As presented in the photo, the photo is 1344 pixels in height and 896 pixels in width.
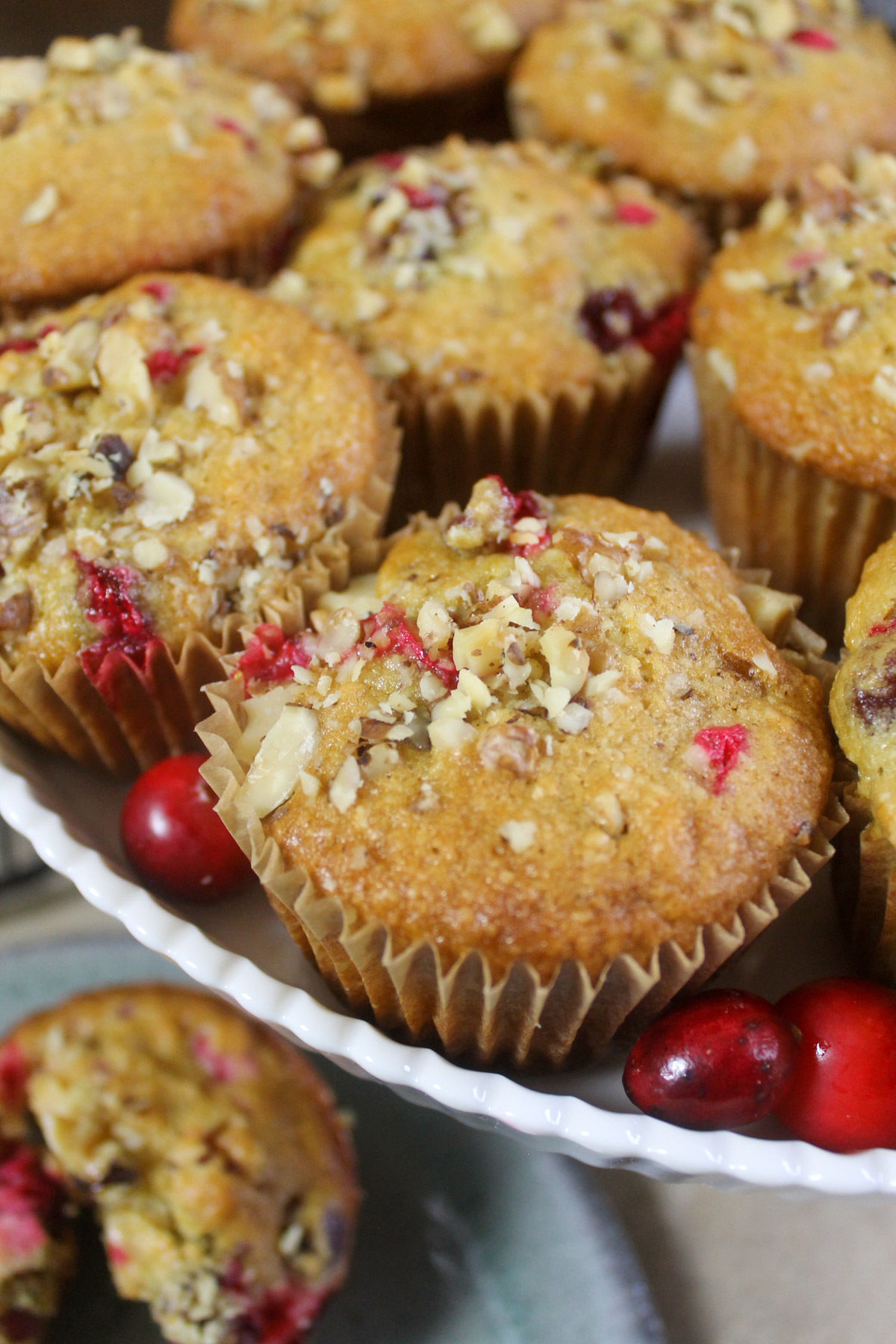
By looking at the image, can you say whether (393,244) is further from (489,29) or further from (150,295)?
(489,29)

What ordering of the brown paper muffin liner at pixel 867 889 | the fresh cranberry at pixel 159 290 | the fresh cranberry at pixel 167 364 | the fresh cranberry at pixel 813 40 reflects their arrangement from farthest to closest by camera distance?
1. the fresh cranberry at pixel 813 40
2. the fresh cranberry at pixel 159 290
3. the fresh cranberry at pixel 167 364
4. the brown paper muffin liner at pixel 867 889

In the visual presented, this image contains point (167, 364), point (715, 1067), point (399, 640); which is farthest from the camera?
point (167, 364)

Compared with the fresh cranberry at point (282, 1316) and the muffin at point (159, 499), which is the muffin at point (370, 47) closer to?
the muffin at point (159, 499)

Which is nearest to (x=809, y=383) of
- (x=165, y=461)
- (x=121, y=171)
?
(x=165, y=461)

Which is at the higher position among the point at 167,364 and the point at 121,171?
the point at 121,171

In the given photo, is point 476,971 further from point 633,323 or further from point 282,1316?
point 633,323

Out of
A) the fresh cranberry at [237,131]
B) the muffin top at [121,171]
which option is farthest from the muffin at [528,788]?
the fresh cranberry at [237,131]
